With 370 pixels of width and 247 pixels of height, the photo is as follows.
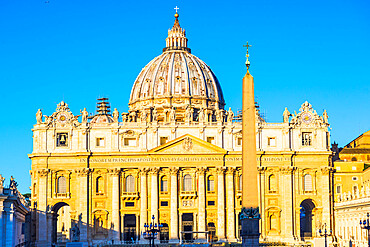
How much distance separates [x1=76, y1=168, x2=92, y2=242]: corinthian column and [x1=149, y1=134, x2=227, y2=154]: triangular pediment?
866 cm

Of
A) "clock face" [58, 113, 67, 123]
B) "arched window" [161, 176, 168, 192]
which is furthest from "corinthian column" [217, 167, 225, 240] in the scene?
"clock face" [58, 113, 67, 123]

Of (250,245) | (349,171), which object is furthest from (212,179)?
(250,245)

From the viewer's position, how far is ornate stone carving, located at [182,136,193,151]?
343ft

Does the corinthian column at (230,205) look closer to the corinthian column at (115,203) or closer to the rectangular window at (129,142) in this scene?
the rectangular window at (129,142)

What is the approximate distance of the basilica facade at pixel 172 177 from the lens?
104 meters

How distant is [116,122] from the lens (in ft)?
346

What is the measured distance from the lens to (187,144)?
10475 centimetres

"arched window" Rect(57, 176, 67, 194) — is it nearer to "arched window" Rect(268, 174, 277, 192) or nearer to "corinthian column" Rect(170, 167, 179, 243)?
"corinthian column" Rect(170, 167, 179, 243)

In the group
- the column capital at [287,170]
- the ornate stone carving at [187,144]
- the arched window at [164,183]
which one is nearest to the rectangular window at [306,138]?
the column capital at [287,170]

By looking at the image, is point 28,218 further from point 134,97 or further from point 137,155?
point 134,97

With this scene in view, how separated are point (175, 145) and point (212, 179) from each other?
6.37 meters

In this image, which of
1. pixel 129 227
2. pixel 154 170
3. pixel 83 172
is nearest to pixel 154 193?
pixel 154 170

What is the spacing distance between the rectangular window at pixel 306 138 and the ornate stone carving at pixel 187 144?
14.5 m

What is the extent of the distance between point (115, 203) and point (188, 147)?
1121 centimetres
